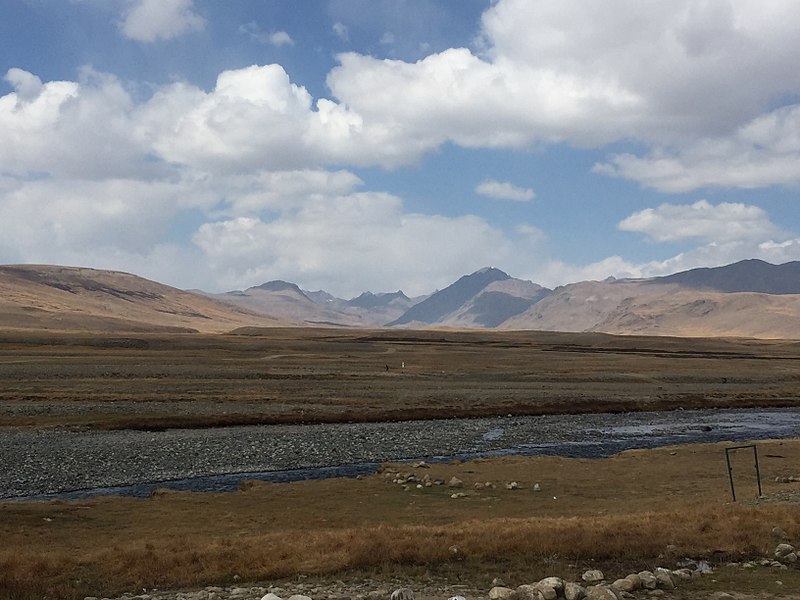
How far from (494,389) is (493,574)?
213ft

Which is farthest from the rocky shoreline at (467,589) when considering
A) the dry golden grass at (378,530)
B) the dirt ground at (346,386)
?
the dirt ground at (346,386)

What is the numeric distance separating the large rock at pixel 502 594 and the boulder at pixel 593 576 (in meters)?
2.34

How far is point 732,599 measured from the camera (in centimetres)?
1366

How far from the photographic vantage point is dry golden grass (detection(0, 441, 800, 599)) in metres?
16.5

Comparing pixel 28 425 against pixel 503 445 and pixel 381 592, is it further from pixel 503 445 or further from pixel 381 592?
pixel 381 592

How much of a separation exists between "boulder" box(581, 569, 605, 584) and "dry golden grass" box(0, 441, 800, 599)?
996 millimetres

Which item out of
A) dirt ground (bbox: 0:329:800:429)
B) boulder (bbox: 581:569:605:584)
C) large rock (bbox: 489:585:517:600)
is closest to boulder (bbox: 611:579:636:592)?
boulder (bbox: 581:569:605:584)

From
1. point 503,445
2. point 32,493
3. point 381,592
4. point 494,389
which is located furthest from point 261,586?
point 494,389

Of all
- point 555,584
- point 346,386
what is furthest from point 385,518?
point 346,386

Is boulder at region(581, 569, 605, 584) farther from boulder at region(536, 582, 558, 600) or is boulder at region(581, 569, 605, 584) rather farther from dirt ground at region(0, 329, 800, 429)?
dirt ground at region(0, 329, 800, 429)

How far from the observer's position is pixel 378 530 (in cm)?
1994

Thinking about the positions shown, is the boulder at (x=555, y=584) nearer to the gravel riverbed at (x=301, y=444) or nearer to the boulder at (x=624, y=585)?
the boulder at (x=624, y=585)

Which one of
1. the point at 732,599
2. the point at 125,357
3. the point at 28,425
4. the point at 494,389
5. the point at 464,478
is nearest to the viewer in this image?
the point at 732,599

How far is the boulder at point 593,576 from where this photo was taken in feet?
49.3
